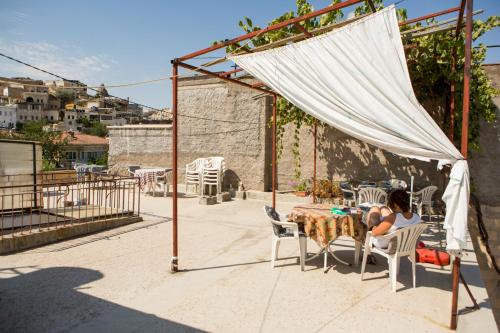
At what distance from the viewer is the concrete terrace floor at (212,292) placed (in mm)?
3283

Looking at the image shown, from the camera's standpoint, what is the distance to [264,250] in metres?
5.61

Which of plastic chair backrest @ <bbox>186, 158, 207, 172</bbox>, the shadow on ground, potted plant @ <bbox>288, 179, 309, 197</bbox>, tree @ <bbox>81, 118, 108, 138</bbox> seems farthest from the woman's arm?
tree @ <bbox>81, 118, 108, 138</bbox>

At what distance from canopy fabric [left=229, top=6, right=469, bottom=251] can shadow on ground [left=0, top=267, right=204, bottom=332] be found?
102 inches

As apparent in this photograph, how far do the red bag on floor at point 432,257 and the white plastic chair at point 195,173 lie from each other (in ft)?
24.3

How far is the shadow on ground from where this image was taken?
10.5 feet

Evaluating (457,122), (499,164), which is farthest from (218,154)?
(499,164)

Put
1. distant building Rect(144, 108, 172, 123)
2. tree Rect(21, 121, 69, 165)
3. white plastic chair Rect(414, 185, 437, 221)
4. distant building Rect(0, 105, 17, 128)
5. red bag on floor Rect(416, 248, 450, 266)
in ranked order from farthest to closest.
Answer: distant building Rect(0, 105, 17, 128) → tree Rect(21, 121, 69, 165) → distant building Rect(144, 108, 172, 123) → white plastic chair Rect(414, 185, 437, 221) → red bag on floor Rect(416, 248, 450, 266)

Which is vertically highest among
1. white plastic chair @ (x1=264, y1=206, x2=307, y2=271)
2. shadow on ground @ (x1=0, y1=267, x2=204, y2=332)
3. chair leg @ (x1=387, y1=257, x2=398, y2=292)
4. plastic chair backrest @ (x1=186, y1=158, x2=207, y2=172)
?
plastic chair backrest @ (x1=186, y1=158, x2=207, y2=172)

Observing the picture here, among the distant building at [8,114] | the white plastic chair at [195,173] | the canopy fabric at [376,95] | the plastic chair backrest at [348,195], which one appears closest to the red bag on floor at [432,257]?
the canopy fabric at [376,95]

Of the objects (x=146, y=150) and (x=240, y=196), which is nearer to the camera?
(x=240, y=196)

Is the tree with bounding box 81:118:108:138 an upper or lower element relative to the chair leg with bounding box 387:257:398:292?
upper

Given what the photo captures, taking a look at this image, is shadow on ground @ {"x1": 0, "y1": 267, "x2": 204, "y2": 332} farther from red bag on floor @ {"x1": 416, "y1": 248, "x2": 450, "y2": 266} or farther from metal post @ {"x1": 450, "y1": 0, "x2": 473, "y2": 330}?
red bag on floor @ {"x1": 416, "y1": 248, "x2": 450, "y2": 266}

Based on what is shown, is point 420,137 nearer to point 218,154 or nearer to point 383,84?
point 383,84

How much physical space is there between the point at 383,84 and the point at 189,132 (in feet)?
32.0
